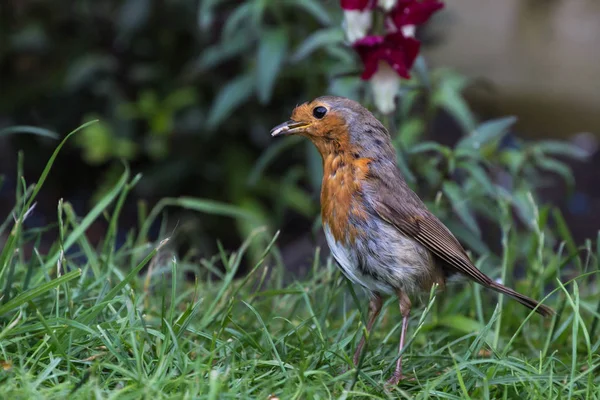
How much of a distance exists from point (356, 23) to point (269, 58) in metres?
0.66

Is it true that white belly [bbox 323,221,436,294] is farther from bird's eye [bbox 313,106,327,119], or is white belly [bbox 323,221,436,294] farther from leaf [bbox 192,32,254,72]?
leaf [bbox 192,32,254,72]

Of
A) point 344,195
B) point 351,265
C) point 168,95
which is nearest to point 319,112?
point 344,195

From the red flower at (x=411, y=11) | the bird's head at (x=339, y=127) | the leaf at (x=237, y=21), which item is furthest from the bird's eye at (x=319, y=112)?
the leaf at (x=237, y=21)

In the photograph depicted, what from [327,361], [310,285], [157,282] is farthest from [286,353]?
[157,282]

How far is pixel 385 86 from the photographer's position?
3.17 meters

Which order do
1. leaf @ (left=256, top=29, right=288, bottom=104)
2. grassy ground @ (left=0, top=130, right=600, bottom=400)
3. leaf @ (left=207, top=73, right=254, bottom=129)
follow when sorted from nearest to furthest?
grassy ground @ (left=0, top=130, right=600, bottom=400) → leaf @ (left=256, top=29, right=288, bottom=104) → leaf @ (left=207, top=73, right=254, bottom=129)

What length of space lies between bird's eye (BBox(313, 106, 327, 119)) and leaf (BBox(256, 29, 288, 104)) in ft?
3.01

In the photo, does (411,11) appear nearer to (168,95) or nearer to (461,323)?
(461,323)

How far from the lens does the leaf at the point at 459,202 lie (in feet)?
10.5

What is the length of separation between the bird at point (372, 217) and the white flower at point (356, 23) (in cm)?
49

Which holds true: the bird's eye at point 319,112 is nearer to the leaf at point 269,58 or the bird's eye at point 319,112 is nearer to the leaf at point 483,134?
the leaf at point 483,134

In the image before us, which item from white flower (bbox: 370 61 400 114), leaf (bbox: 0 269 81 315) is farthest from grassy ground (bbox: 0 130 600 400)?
white flower (bbox: 370 61 400 114)

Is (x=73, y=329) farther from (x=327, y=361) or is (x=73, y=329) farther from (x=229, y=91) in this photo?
(x=229, y=91)

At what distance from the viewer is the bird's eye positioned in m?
2.73
